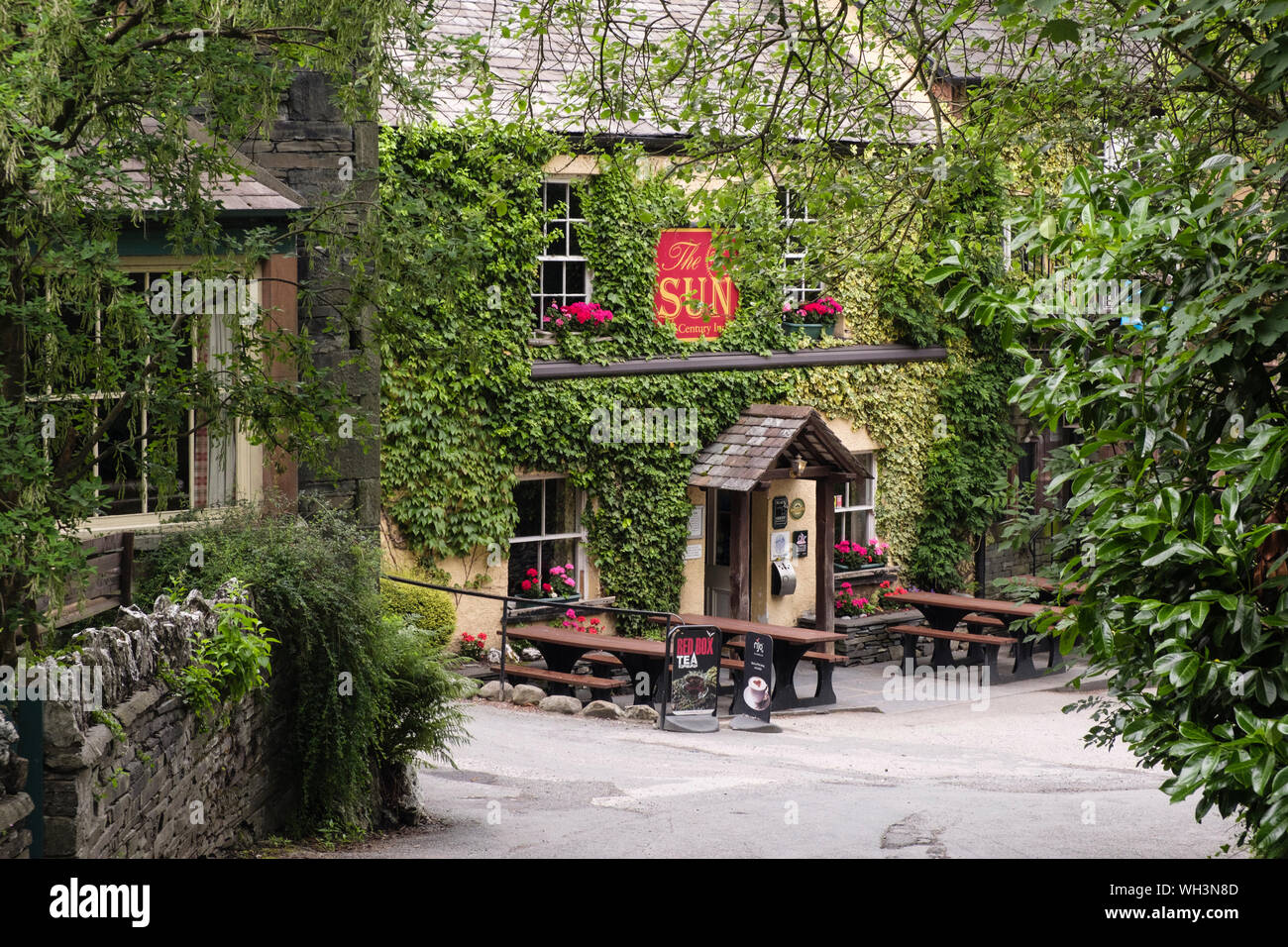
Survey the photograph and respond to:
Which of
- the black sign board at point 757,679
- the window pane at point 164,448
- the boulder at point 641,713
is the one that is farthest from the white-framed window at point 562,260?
the window pane at point 164,448

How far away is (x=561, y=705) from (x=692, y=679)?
1402mm

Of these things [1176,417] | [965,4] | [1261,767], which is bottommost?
[1261,767]

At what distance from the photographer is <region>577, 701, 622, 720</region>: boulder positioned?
14336mm

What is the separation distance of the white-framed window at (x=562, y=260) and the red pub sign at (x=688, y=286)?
3.39ft

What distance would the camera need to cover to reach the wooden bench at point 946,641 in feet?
58.0

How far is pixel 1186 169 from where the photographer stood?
5949 mm

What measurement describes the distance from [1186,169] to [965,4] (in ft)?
6.99

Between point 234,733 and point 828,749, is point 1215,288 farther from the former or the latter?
point 828,749

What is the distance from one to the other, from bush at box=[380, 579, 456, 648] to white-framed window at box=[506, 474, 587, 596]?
1.13 meters

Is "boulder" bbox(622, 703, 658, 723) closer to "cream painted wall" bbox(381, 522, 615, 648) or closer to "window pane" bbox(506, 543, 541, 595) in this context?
"cream painted wall" bbox(381, 522, 615, 648)

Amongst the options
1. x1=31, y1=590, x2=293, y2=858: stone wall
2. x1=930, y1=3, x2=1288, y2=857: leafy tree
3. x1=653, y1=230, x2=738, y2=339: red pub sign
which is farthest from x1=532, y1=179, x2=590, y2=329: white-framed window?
x1=930, y1=3, x2=1288, y2=857: leafy tree

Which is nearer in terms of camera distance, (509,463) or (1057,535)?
(1057,535)

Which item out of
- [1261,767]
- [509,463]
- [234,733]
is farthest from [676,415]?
[1261,767]
